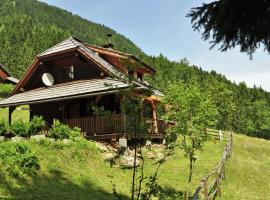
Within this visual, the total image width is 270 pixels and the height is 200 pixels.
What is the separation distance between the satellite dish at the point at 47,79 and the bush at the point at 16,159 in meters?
14.0

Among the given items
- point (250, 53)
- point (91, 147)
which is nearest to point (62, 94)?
point (91, 147)

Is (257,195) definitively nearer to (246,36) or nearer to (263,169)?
(263,169)

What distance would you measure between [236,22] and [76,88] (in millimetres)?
23541

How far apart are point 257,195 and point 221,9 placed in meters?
16.5

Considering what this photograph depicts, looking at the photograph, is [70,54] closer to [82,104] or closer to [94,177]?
[82,104]

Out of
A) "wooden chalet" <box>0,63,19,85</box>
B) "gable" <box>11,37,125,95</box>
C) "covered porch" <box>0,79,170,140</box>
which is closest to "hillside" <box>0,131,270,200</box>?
"covered porch" <box>0,79,170,140</box>

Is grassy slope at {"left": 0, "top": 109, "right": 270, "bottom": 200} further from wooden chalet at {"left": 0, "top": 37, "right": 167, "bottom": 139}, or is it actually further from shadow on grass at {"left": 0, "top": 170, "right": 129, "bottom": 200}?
wooden chalet at {"left": 0, "top": 37, "right": 167, "bottom": 139}

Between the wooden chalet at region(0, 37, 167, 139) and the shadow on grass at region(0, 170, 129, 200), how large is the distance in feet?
27.2

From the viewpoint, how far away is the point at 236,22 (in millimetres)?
5781

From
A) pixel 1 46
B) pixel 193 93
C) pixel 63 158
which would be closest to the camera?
pixel 193 93

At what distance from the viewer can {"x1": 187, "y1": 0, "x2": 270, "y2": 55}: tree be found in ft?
18.4

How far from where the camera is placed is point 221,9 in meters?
5.66

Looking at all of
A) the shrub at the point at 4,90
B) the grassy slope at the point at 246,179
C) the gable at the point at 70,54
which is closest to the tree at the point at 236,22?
the grassy slope at the point at 246,179

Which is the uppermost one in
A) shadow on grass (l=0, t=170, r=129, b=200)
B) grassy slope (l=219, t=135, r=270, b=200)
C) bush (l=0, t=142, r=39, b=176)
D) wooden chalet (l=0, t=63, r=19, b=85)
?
wooden chalet (l=0, t=63, r=19, b=85)
